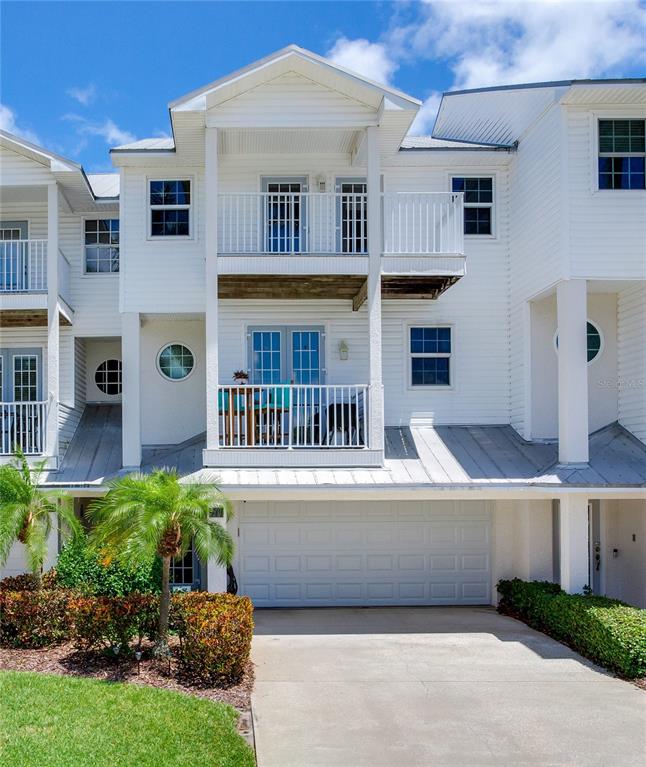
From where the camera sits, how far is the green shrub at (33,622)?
1098 cm

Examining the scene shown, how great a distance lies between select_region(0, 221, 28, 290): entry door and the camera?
15.6 m

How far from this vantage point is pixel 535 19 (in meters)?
12.6

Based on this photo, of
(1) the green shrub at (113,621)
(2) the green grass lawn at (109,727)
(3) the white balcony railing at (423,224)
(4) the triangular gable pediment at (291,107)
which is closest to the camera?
(2) the green grass lawn at (109,727)

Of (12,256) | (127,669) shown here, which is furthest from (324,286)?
(127,669)

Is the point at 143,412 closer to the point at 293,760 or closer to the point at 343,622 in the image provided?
the point at 343,622

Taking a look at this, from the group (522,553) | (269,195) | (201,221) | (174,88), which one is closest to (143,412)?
(201,221)

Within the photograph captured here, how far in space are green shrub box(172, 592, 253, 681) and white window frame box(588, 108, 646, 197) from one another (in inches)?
356

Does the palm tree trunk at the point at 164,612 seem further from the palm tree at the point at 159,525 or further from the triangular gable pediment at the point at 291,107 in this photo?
the triangular gable pediment at the point at 291,107

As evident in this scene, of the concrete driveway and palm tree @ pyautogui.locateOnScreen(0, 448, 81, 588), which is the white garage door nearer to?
the concrete driveway

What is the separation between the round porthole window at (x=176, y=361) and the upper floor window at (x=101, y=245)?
211cm

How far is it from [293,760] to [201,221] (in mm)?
10538

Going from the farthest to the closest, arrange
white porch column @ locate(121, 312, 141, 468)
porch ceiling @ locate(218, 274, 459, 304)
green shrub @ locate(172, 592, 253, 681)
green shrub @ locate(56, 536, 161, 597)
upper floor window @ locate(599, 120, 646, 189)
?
white porch column @ locate(121, 312, 141, 468)
porch ceiling @ locate(218, 274, 459, 304)
upper floor window @ locate(599, 120, 646, 189)
green shrub @ locate(56, 536, 161, 597)
green shrub @ locate(172, 592, 253, 681)

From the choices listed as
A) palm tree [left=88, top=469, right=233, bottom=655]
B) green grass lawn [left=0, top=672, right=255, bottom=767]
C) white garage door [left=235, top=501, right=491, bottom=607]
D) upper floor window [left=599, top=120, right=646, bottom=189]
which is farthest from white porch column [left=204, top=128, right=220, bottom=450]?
upper floor window [left=599, top=120, right=646, bottom=189]

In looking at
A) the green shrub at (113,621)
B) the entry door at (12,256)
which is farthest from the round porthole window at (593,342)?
the entry door at (12,256)
